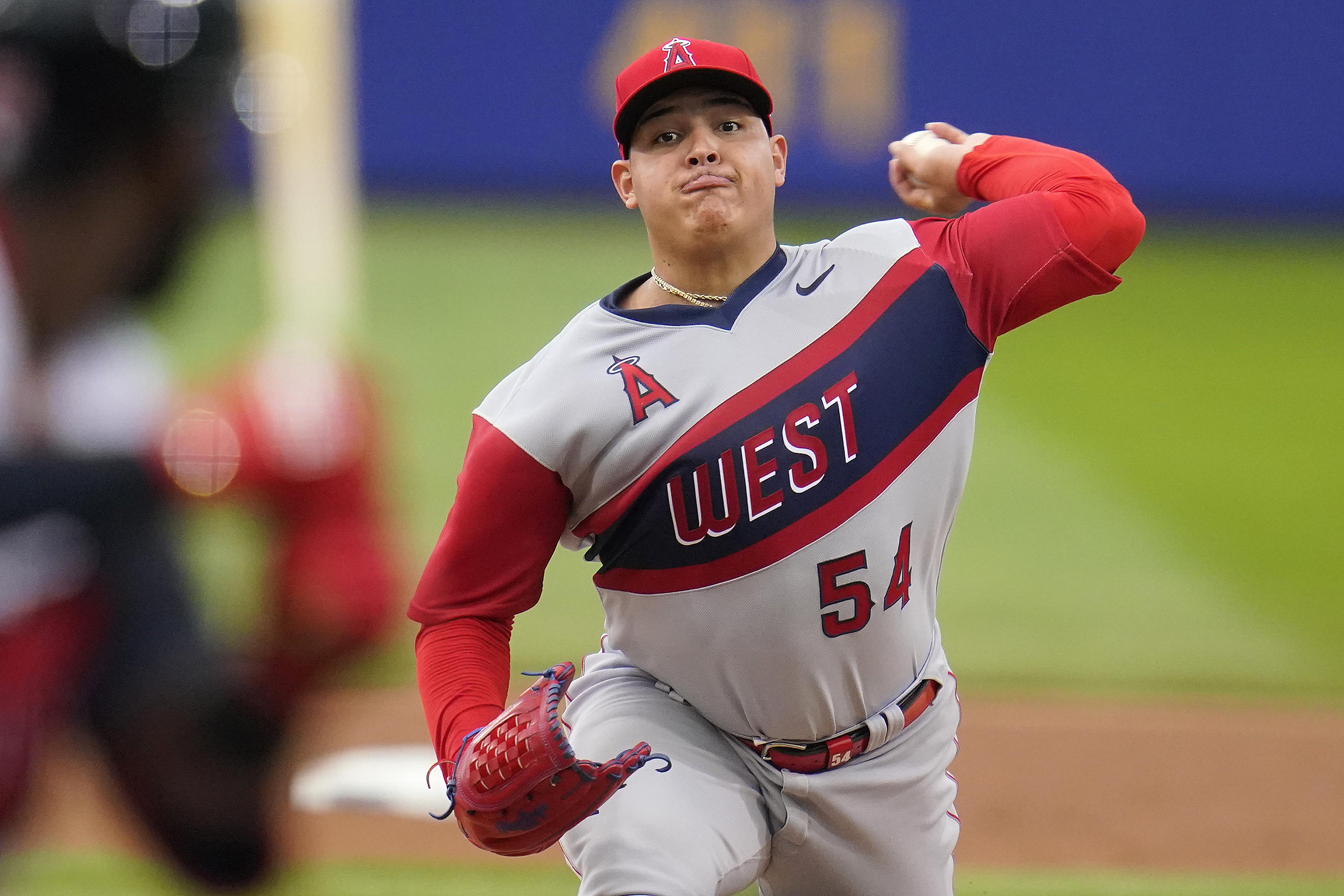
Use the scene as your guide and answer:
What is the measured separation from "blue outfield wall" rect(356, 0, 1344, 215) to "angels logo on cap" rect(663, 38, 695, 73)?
12546 millimetres

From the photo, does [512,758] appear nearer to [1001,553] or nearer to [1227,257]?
[1001,553]

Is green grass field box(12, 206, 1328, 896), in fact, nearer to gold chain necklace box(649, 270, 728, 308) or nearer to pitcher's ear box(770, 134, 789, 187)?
gold chain necklace box(649, 270, 728, 308)

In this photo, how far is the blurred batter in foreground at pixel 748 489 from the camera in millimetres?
2820

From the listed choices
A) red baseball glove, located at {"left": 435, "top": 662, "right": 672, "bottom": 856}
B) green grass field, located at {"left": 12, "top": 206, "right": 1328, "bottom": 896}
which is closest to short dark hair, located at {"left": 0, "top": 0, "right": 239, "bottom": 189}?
green grass field, located at {"left": 12, "top": 206, "right": 1328, "bottom": 896}

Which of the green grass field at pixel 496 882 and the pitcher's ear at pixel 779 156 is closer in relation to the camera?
the pitcher's ear at pixel 779 156

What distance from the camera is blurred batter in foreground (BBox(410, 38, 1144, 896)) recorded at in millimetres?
2820

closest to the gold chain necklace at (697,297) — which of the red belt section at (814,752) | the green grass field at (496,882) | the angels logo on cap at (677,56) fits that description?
the angels logo on cap at (677,56)

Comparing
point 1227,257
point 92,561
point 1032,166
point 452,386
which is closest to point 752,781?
point 1032,166

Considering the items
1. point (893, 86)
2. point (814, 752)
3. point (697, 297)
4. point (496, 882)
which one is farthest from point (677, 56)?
point (893, 86)

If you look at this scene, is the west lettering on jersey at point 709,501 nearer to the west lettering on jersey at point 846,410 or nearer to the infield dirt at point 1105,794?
the west lettering on jersey at point 846,410

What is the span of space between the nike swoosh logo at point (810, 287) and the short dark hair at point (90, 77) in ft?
6.03

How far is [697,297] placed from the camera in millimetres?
3008

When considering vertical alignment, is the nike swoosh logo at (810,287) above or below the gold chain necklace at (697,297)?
above

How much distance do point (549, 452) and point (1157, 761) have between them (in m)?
3.50
